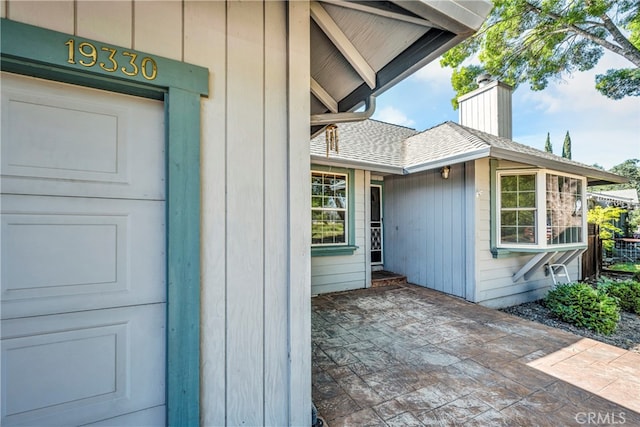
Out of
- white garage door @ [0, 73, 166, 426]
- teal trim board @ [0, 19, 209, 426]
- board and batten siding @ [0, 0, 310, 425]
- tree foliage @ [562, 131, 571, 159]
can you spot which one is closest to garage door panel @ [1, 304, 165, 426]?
white garage door @ [0, 73, 166, 426]

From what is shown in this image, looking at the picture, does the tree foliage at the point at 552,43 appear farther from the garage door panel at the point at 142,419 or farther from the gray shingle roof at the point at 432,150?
the garage door panel at the point at 142,419

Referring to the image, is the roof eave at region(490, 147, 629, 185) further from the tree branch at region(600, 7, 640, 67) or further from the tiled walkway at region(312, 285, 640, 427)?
the tree branch at region(600, 7, 640, 67)

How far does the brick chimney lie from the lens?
635cm

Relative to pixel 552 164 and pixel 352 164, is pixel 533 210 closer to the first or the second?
pixel 552 164

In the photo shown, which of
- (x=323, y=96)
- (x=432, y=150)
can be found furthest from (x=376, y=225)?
(x=323, y=96)

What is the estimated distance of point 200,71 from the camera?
135 cm

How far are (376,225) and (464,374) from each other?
4.38 meters

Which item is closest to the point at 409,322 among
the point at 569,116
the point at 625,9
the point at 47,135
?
the point at 47,135

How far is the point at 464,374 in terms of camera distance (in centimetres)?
242

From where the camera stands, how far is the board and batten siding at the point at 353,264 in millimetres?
4984

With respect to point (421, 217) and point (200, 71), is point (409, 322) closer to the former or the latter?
point (421, 217)

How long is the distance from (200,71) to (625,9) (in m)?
10.4

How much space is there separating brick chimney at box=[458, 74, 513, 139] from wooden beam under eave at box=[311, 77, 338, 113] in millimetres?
5617

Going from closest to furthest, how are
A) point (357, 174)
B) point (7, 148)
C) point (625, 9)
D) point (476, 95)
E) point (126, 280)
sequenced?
point (7, 148) < point (126, 280) < point (357, 174) < point (625, 9) < point (476, 95)
